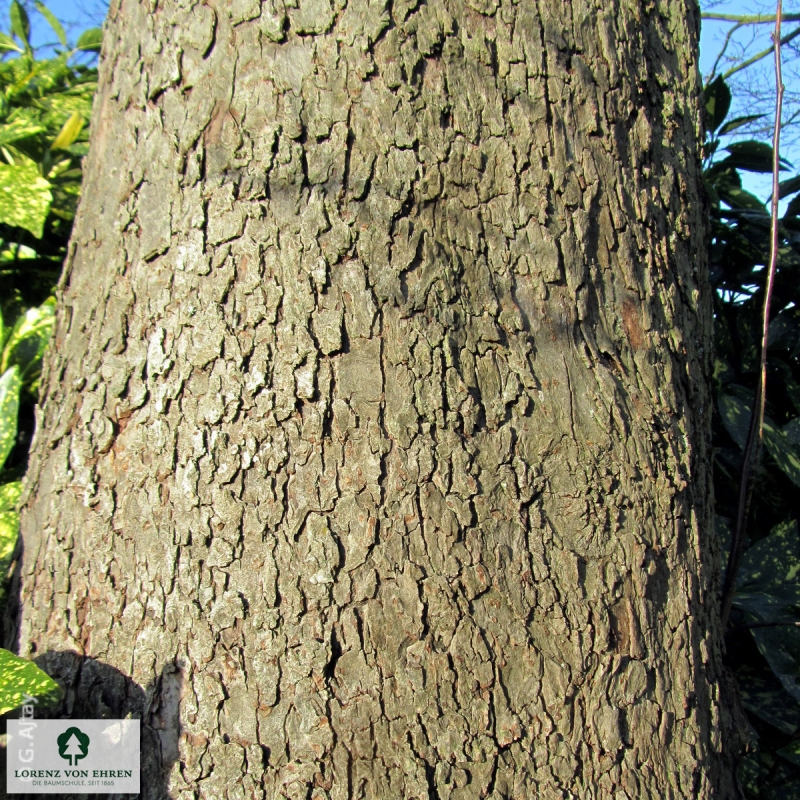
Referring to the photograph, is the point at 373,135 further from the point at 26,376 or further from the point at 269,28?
the point at 26,376

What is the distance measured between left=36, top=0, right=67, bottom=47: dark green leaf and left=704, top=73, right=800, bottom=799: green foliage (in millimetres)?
2227

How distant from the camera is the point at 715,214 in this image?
6.78ft

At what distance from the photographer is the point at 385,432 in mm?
949

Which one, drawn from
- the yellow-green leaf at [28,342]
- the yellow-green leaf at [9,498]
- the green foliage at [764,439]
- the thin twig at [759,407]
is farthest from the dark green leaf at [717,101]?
the yellow-green leaf at [9,498]

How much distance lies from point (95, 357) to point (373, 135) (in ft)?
1.83

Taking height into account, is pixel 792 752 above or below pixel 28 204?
below

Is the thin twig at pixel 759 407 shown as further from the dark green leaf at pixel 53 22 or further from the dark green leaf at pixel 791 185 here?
the dark green leaf at pixel 53 22

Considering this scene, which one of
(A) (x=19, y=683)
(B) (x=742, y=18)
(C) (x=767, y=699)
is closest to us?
(A) (x=19, y=683)

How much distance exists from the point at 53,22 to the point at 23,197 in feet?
3.47

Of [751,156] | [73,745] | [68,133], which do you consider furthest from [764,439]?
[68,133]

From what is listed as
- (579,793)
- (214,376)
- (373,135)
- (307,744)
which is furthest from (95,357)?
(579,793)

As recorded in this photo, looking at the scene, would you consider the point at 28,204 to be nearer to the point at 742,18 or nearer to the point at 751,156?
the point at 751,156

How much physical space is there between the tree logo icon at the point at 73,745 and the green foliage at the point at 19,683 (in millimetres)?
113

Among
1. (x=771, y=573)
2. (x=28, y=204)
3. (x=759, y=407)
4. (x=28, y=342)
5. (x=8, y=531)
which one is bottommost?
(x=771, y=573)
